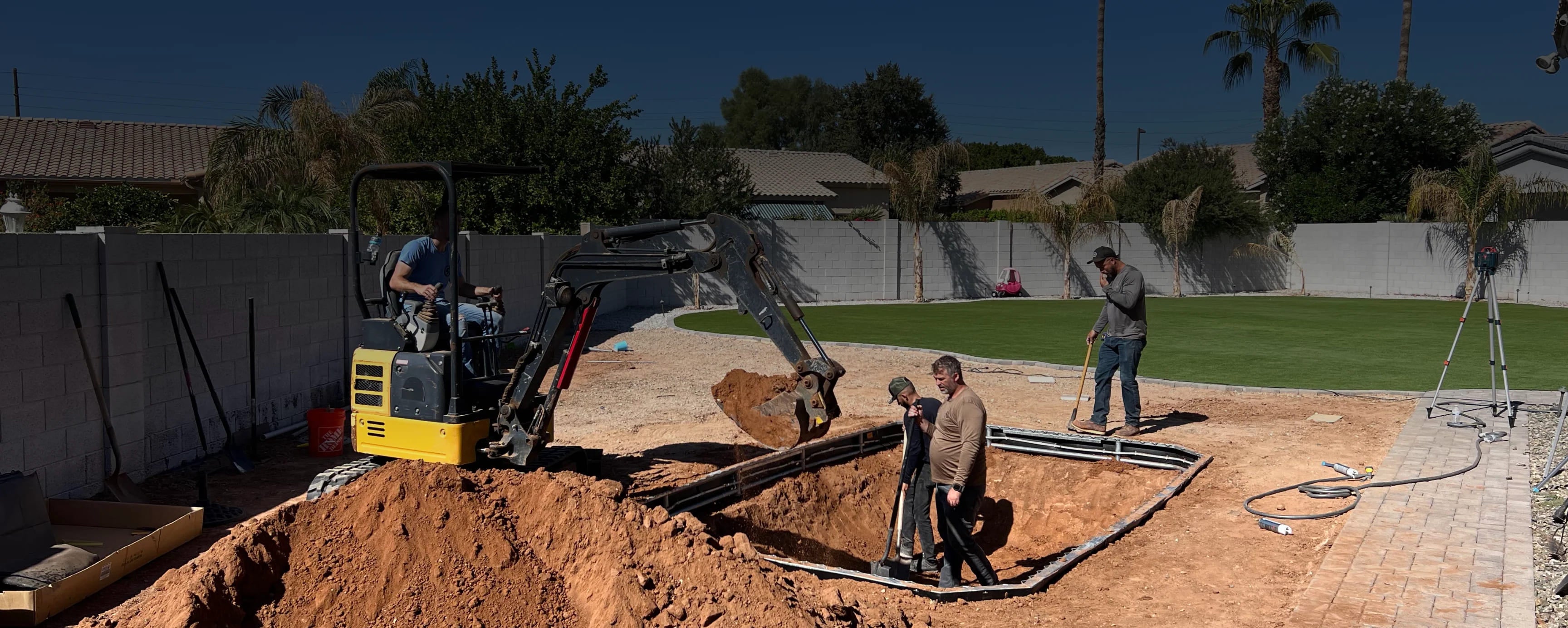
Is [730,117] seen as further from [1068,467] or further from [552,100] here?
[1068,467]

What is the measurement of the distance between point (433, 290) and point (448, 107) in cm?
1902

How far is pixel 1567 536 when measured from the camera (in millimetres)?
6805

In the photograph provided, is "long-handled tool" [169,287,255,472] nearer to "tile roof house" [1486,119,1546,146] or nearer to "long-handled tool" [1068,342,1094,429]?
"long-handled tool" [1068,342,1094,429]

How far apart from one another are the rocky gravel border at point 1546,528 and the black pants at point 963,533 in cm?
294

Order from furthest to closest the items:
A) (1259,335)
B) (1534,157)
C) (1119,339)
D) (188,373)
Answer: (1534,157) < (1259,335) < (1119,339) < (188,373)

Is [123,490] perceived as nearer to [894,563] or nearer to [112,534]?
[112,534]

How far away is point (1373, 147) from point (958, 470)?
33.1m

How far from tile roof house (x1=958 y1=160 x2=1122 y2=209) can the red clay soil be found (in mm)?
36293

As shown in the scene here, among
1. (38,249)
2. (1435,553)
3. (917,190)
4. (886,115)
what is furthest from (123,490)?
(886,115)

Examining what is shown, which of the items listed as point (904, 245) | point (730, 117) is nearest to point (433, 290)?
point (904, 245)

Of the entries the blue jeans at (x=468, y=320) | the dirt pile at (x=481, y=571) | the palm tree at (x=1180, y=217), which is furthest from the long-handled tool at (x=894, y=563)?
the palm tree at (x=1180, y=217)

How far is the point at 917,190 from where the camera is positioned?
28.5 metres

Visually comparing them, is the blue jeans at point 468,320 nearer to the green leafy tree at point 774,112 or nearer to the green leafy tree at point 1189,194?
the green leafy tree at point 1189,194

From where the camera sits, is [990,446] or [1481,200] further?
[1481,200]
